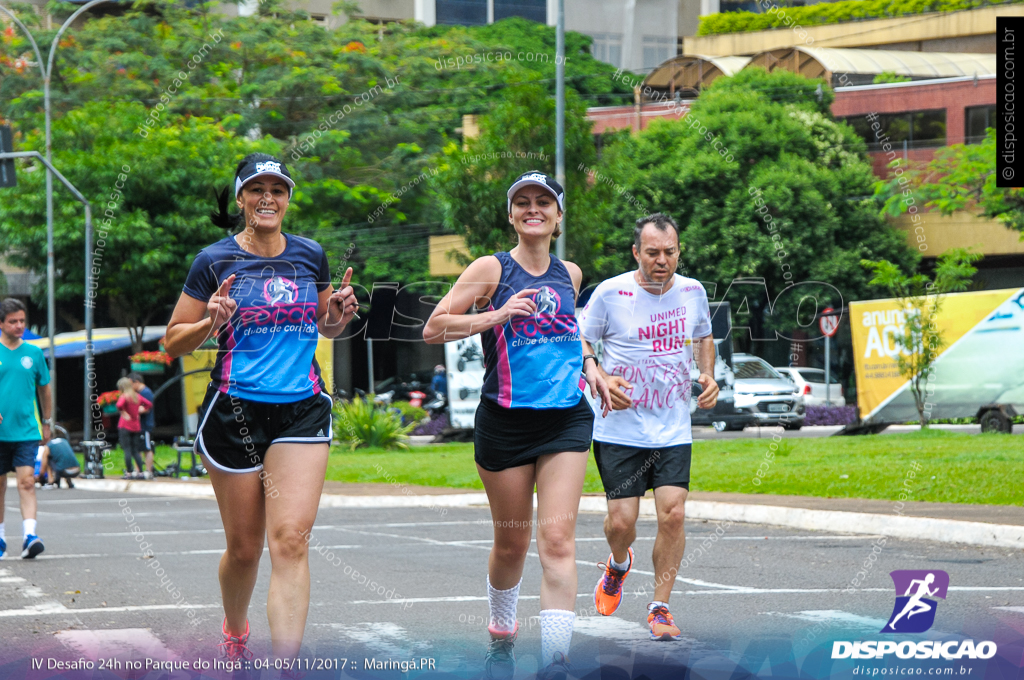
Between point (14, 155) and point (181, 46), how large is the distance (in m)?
13.9

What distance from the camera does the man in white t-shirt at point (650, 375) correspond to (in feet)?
21.1

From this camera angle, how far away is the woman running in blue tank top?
5.12 meters

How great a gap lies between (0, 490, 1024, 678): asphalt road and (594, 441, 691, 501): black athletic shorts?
0.71 metres

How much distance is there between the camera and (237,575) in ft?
16.4

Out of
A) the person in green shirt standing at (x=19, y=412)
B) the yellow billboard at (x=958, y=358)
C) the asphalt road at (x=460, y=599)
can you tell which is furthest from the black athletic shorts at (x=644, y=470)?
the yellow billboard at (x=958, y=358)

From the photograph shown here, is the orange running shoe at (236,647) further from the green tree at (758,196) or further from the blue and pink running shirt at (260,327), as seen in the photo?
the green tree at (758,196)

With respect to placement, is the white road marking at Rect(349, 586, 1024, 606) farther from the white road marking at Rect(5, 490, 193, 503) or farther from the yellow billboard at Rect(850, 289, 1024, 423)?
the yellow billboard at Rect(850, 289, 1024, 423)

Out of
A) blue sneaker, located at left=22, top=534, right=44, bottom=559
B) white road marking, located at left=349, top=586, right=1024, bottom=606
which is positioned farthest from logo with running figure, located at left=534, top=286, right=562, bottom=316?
blue sneaker, located at left=22, top=534, right=44, bottom=559

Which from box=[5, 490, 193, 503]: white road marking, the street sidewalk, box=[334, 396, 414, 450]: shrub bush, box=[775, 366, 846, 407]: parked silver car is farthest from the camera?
box=[775, 366, 846, 407]: parked silver car

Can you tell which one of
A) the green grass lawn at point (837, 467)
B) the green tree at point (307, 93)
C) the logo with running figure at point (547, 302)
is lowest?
the green grass lawn at point (837, 467)

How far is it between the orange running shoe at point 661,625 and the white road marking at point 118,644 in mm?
2173

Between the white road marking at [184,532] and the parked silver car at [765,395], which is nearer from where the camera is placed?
the white road marking at [184,532]

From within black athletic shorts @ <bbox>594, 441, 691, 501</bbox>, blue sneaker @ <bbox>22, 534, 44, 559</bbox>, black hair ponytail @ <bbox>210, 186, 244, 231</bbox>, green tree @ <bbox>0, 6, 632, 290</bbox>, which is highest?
green tree @ <bbox>0, 6, 632, 290</bbox>

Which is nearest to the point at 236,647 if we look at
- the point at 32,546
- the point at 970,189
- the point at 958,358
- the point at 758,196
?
the point at 32,546
